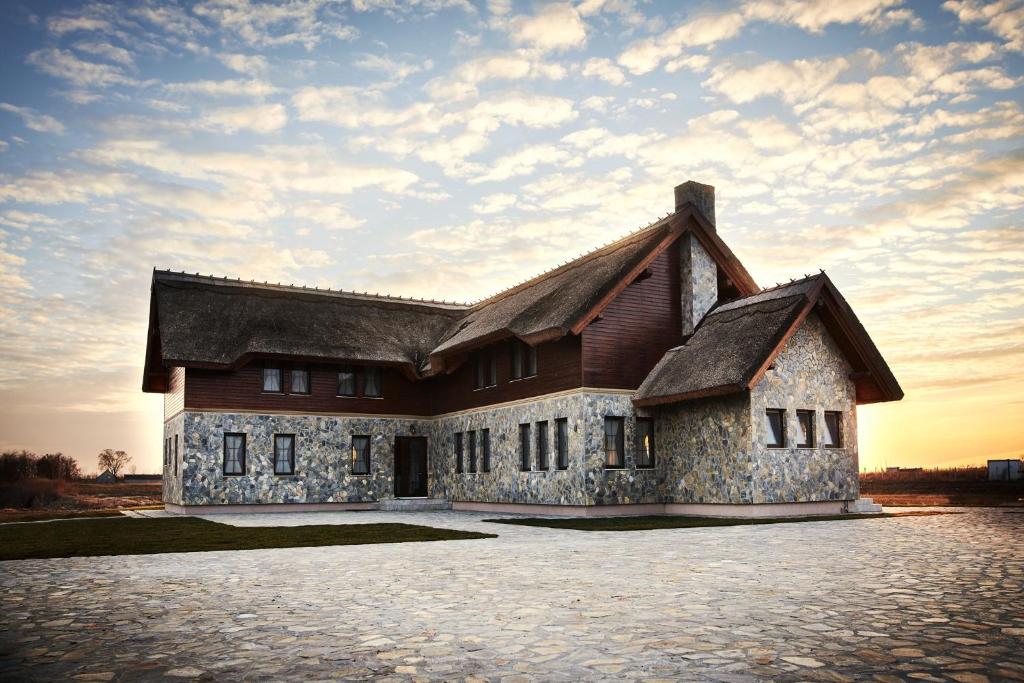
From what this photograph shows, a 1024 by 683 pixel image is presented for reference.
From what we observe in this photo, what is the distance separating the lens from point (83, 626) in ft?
25.0

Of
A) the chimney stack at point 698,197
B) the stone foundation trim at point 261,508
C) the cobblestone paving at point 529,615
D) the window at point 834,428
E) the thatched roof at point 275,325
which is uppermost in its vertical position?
the chimney stack at point 698,197

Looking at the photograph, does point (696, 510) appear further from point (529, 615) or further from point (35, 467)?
point (35, 467)

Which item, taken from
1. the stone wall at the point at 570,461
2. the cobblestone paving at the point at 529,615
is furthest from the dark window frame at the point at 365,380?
the cobblestone paving at the point at 529,615

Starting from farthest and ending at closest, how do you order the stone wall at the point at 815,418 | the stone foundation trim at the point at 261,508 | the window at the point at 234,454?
the window at the point at 234,454, the stone foundation trim at the point at 261,508, the stone wall at the point at 815,418

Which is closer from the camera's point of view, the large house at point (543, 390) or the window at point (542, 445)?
the large house at point (543, 390)

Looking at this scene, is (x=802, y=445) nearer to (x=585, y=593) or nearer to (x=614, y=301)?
(x=614, y=301)

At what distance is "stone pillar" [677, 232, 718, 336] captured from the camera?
85.4ft

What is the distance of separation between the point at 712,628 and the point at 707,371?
1586 cm

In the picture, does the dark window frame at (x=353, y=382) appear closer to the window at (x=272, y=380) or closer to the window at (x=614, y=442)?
the window at (x=272, y=380)

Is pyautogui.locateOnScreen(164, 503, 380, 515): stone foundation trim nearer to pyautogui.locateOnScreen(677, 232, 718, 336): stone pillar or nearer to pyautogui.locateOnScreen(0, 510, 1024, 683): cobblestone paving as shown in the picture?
pyautogui.locateOnScreen(677, 232, 718, 336): stone pillar

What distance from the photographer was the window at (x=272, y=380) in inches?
1206

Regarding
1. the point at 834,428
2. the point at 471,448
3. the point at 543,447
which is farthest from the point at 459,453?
the point at 834,428

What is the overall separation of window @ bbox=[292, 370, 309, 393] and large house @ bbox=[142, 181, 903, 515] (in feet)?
0.24

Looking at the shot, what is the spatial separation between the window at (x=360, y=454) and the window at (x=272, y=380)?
11.3 feet
